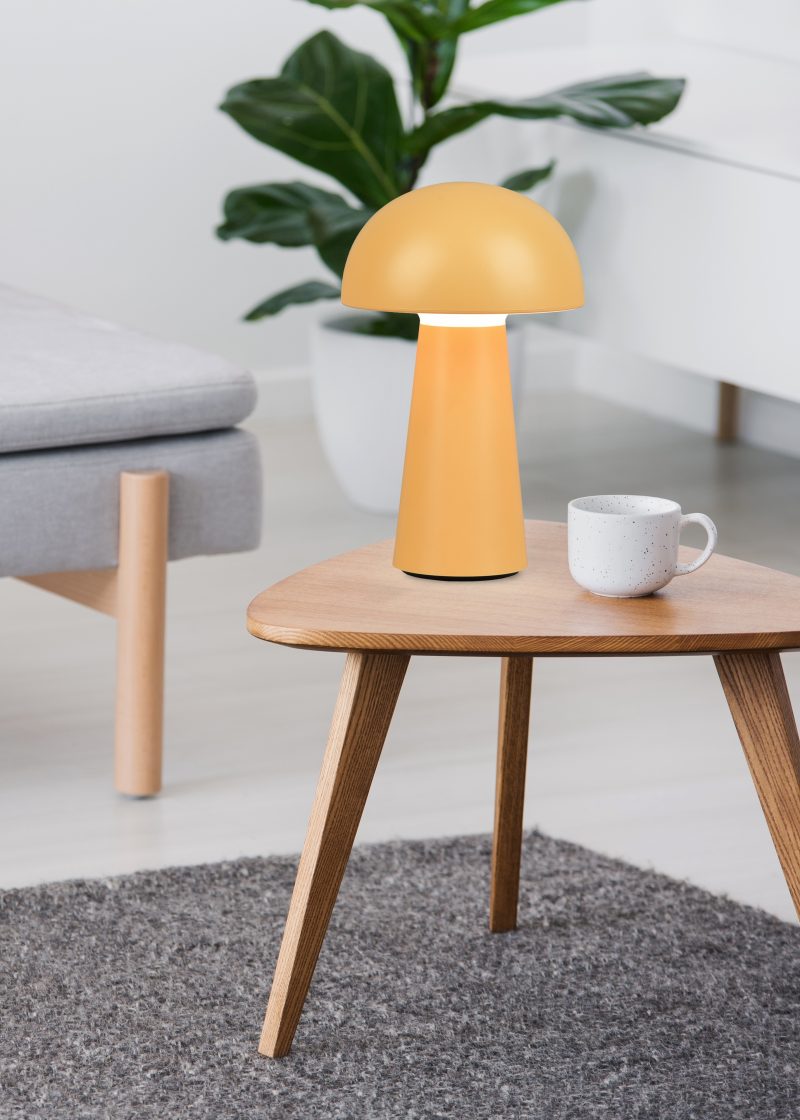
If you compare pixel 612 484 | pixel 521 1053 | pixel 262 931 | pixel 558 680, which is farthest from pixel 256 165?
pixel 521 1053

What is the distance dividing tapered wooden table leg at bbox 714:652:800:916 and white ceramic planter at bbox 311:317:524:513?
1693 mm

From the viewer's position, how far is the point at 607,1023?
1.49 m

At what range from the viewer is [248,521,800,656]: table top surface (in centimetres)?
128

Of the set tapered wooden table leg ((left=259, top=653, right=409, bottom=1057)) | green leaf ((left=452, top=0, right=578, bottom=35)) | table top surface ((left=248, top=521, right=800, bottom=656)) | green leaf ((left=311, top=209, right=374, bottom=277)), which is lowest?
tapered wooden table leg ((left=259, top=653, right=409, bottom=1057))

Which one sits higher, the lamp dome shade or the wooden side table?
the lamp dome shade

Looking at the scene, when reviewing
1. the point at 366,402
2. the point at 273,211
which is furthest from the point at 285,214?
the point at 366,402

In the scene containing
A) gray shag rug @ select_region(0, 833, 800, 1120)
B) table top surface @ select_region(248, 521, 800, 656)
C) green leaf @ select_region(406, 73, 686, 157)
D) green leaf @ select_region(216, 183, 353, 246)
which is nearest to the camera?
table top surface @ select_region(248, 521, 800, 656)

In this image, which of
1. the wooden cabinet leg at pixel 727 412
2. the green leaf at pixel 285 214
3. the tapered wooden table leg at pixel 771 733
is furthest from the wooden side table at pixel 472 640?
the wooden cabinet leg at pixel 727 412

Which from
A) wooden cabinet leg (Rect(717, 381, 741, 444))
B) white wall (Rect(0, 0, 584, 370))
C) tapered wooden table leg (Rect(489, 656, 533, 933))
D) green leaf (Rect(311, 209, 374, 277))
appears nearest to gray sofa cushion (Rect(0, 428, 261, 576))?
tapered wooden table leg (Rect(489, 656, 533, 933))

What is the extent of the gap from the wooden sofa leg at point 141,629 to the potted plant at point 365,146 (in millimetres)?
1059

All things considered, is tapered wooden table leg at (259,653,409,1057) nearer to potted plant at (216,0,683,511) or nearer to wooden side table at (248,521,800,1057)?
wooden side table at (248,521,800,1057)

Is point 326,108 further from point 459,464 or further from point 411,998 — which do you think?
point 411,998

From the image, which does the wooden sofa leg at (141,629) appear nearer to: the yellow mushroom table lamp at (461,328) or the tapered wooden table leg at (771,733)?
the yellow mushroom table lamp at (461,328)

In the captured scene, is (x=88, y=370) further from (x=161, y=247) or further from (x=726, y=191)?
(x=161, y=247)
